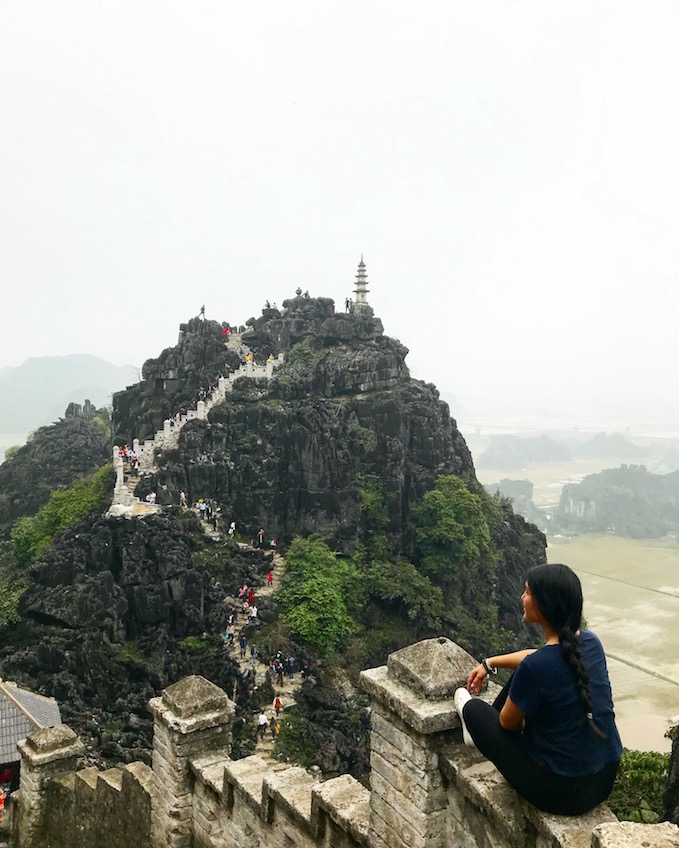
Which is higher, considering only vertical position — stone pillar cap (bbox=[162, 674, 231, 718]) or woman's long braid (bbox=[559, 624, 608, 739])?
woman's long braid (bbox=[559, 624, 608, 739])

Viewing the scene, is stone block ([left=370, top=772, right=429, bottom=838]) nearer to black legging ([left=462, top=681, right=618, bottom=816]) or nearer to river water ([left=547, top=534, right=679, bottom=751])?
black legging ([left=462, top=681, right=618, bottom=816])

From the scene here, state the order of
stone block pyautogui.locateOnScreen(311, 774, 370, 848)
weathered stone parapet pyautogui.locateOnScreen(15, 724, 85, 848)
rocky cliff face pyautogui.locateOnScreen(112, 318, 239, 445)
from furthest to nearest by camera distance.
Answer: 1. rocky cliff face pyautogui.locateOnScreen(112, 318, 239, 445)
2. weathered stone parapet pyautogui.locateOnScreen(15, 724, 85, 848)
3. stone block pyautogui.locateOnScreen(311, 774, 370, 848)

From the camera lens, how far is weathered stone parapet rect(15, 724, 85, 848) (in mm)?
8953

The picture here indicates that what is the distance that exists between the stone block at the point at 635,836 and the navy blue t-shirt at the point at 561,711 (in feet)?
1.67

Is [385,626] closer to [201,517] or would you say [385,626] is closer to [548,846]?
[201,517]

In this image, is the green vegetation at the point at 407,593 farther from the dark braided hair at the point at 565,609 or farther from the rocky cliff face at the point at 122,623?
the dark braided hair at the point at 565,609

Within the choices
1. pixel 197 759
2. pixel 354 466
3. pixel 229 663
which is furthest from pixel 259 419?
pixel 197 759

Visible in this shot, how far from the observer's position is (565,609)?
362 centimetres

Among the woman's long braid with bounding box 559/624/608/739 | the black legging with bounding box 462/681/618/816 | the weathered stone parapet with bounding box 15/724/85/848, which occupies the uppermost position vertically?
the woman's long braid with bounding box 559/624/608/739

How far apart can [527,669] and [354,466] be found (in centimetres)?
3546

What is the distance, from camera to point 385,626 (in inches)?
1314

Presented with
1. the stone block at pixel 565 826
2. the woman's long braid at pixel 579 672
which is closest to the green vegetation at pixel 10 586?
the stone block at pixel 565 826

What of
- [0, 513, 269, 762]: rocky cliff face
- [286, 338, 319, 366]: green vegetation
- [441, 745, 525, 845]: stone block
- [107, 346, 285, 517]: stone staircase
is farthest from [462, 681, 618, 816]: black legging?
[286, 338, 319, 366]: green vegetation

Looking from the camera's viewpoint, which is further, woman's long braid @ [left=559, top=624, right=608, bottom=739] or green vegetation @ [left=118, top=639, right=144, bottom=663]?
green vegetation @ [left=118, top=639, right=144, bottom=663]
